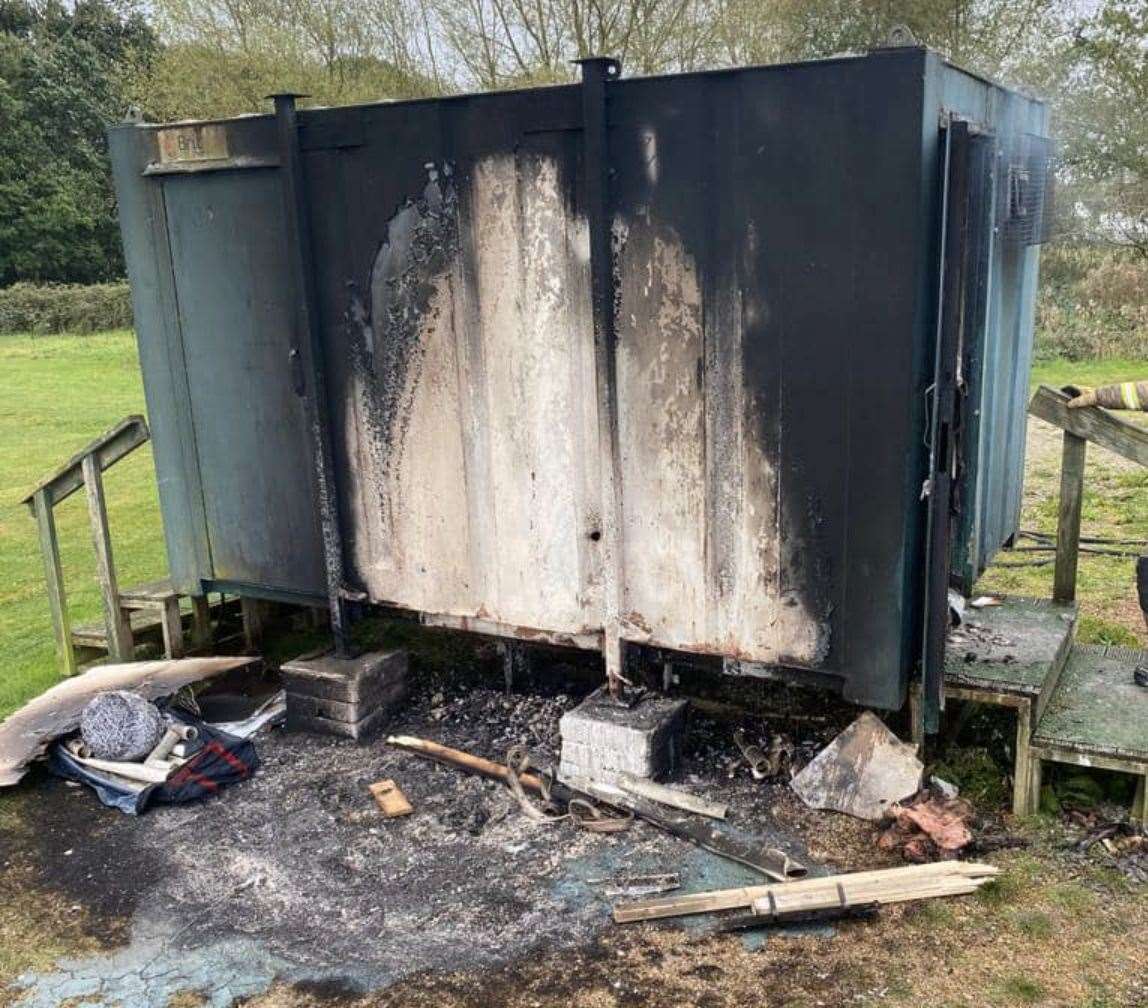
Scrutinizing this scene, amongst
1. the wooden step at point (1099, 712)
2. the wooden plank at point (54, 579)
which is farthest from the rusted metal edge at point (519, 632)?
the wooden plank at point (54, 579)

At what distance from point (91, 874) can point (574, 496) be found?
2.33 metres

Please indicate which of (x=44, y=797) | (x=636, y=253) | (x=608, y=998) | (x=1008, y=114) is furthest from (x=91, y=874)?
(x=1008, y=114)

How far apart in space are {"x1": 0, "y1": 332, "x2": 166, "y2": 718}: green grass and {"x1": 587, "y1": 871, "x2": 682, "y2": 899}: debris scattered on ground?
348 cm

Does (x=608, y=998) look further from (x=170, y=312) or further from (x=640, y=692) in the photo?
(x=170, y=312)

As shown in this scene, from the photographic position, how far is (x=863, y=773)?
157 inches

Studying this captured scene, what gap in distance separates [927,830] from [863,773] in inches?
13.8

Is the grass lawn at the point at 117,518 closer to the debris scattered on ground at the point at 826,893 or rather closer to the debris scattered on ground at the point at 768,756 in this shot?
the debris scattered on ground at the point at 768,756

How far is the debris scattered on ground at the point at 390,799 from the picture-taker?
4.18m

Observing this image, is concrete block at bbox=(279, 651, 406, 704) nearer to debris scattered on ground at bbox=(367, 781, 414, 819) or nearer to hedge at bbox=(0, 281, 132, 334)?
debris scattered on ground at bbox=(367, 781, 414, 819)

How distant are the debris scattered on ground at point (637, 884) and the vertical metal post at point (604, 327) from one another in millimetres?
865

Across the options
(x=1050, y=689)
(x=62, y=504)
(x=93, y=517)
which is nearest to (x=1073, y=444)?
(x=1050, y=689)

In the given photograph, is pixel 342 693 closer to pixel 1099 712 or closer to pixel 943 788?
pixel 943 788

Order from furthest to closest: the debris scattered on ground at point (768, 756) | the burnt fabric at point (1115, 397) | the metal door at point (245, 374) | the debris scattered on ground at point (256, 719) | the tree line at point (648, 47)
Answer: the tree line at point (648, 47) → the debris scattered on ground at point (256, 719) → the metal door at point (245, 374) → the debris scattered on ground at point (768, 756) → the burnt fabric at point (1115, 397)

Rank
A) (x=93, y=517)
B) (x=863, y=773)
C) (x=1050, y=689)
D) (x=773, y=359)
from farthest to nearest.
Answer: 1. (x=93, y=517)
2. (x=1050, y=689)
3. (x=863, y=773)
4. (x=773, y=359)
